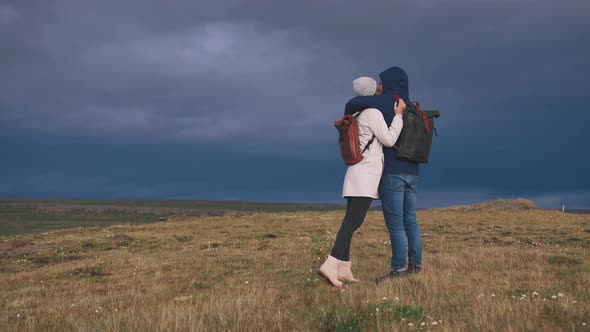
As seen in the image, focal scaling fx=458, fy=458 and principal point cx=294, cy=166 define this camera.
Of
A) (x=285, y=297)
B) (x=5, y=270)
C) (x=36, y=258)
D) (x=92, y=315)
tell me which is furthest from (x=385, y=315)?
(x=36, y=258)

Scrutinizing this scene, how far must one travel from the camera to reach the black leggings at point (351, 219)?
7945mm

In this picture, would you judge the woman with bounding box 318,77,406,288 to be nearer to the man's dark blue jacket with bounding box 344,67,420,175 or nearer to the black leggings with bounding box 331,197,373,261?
the black leggings with bounding box 331,197,373,261

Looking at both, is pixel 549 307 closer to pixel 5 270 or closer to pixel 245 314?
pixel 245 314

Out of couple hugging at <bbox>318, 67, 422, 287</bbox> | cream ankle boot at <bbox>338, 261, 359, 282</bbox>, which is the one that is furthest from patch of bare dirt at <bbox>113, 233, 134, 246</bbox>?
couple hugging at <bbox>318, 67, 422, 287</bbox>

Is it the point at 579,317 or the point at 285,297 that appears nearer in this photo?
the point at 579,317

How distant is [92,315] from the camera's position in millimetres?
7535

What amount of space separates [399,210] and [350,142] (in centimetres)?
150

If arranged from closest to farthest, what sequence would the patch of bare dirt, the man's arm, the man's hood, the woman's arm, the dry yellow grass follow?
the dry yellow grass < the woman's arm < the man's arm < the man's hood < the patch of bare dirt

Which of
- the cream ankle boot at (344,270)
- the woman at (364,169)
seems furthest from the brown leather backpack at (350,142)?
the cream ankle boot at (344,270)

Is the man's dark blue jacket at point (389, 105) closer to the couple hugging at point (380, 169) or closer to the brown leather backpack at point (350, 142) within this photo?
the couple hugging at point (380, 169)

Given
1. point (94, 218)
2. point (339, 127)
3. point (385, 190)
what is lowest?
point (94, 218)

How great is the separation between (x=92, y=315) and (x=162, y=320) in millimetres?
2610

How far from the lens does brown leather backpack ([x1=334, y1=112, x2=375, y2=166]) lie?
786 centimetres

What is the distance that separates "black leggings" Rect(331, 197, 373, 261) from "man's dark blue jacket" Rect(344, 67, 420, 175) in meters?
0.71
